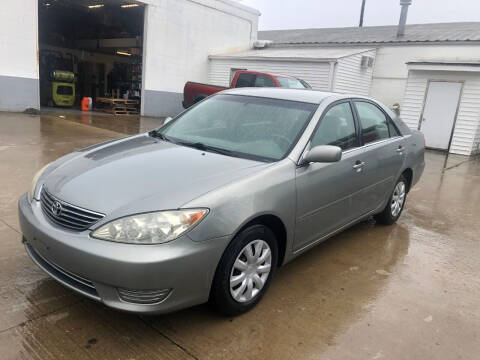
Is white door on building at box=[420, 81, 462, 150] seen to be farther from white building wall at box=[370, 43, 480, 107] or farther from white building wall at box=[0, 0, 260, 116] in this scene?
white building wall at box=[0, 0, 260, 116]

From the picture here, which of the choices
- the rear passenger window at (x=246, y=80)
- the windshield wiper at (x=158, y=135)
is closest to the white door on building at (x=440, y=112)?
the rear passenger window at (x=246, y=80)

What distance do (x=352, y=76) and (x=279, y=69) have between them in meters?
2.93

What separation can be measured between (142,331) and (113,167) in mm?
1148

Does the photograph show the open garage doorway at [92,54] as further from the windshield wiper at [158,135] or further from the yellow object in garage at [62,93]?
the windshield wiper at [158,135]

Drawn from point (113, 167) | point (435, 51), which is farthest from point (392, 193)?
point (435, 51)

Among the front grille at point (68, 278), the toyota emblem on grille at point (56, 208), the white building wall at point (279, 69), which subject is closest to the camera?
the front grille at point (68, 278)

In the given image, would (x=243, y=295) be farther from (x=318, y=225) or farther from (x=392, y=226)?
(x=392, y=226)

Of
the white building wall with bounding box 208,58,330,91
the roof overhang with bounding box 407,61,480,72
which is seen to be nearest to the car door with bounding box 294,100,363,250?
the roof overhang with bounding box 407,61,480,72

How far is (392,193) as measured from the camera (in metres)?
4.78

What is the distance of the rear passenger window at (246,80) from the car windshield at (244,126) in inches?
320

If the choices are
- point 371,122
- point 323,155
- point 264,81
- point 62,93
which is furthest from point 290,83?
point 62,93

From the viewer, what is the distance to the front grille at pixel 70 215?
97.3 inches

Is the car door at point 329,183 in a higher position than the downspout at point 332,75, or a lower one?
lower

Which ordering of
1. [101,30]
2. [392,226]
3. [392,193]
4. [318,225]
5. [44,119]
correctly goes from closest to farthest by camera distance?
[318,225], [392,193], [392,226], [44,119], [101,30]
